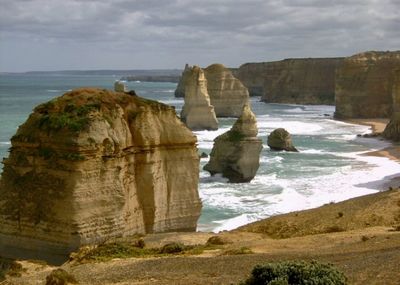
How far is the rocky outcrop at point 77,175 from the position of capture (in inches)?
771

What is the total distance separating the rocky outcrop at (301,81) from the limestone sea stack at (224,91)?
1658 inches

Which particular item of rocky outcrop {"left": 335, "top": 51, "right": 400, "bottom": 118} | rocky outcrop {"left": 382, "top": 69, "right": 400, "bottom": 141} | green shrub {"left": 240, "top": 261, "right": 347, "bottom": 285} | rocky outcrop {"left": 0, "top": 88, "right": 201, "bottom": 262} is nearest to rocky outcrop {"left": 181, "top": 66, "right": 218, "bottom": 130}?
rocky outcrop {"left": 382, "top": 69, "right": 400, "bottom": 141}

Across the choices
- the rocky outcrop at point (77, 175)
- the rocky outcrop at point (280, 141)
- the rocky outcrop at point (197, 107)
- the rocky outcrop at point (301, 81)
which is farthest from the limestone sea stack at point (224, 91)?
the rocky outcrop at point (77, 175)

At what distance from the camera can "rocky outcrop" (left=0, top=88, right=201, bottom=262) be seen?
19.6m

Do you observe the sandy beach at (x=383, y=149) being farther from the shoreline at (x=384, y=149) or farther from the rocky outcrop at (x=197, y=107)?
the rocky outcrop at (x=197, y=107)

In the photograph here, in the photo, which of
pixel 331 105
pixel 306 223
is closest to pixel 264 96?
pixel 331 105

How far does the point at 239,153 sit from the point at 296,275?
29.4 m

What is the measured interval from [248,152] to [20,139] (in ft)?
76.5

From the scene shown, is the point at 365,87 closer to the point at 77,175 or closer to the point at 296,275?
the point at 77,175

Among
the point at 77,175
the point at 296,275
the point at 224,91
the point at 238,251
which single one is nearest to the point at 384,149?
the point at 224,91

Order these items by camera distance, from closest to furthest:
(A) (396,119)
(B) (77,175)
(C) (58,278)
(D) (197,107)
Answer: (C) (58,278) < (B) (77,175) < (A) (396,119) < (D) (197,107)

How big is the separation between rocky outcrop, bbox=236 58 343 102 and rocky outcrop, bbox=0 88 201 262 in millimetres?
114638

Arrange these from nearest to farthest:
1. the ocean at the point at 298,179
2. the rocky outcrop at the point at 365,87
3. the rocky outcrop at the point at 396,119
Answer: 1. the ocean at the point at 298,179
2. the rocky outcrop at the point at 396,119
3. the rocky outcrop at the point at 365,87

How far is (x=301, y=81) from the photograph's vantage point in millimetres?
139875
